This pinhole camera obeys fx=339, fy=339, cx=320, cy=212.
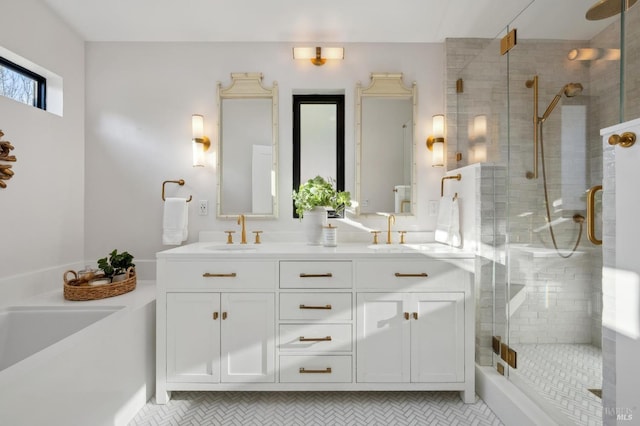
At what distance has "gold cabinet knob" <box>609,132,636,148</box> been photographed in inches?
38.9

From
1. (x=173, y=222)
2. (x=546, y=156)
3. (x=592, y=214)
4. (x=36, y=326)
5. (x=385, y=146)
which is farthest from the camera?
(x=385, y=146)

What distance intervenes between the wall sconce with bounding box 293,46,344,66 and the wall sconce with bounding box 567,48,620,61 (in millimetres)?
1426

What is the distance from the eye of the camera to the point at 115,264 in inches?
86.4

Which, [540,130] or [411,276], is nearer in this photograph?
[540,130]

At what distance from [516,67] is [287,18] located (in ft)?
4.52

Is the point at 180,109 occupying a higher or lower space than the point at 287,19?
lower

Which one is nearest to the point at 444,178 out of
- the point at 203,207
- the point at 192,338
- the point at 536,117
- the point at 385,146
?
the point at 385,146

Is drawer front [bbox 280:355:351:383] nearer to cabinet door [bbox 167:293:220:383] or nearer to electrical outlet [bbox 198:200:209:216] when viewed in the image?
cabinet door [bbox 167:293:220:383]

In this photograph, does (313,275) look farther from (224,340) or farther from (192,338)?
(192,338)

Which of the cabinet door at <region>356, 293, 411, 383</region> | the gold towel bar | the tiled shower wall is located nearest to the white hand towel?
the gold towel bar

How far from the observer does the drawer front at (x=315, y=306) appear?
1842mm

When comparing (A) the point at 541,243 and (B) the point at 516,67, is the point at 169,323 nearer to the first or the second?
(A) the point at 541,243

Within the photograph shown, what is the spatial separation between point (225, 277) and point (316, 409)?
0.87 meters

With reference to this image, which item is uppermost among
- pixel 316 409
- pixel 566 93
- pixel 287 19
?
pixel 287 19
